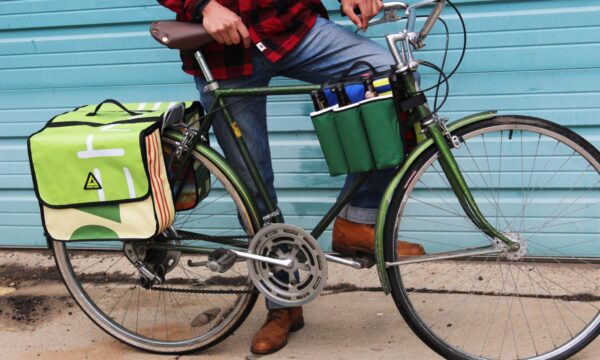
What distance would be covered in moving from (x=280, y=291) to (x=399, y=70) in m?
1.02

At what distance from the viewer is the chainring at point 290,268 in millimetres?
3422

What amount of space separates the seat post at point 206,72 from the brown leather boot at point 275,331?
1036 millimetres

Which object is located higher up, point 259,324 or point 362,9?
point 362,9

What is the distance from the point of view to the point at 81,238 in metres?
3.49

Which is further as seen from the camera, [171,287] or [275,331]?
[171,287]

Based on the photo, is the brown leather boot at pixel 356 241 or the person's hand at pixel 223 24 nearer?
the person's hand at pixel 223 24

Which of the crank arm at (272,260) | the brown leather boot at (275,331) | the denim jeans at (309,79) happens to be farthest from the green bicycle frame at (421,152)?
the brown leather boot at (275,331)

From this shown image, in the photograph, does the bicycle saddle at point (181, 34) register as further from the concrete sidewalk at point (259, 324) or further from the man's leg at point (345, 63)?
the concrete sidewalk at point (259, 324)

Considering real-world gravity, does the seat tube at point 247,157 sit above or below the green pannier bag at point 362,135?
below

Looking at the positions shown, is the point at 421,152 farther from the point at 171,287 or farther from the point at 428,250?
the point at 171,287

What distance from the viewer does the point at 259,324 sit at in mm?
4012

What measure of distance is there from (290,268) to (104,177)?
82 centimetres

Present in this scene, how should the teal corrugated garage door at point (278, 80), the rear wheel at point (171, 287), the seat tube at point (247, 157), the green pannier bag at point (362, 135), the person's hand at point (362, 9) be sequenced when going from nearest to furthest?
the green pannier bag at point (362, 135)
the person's hand at point (362, 9)
the seat tube at point (247, 157)
the rear wheel at point (171, 287)
the teal corrugated garage door at point (278, 80)

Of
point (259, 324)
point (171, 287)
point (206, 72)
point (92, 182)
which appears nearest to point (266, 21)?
point (206, 72)
